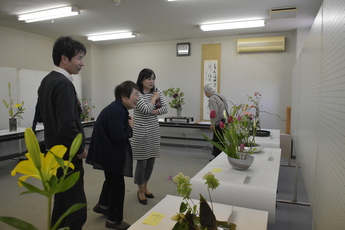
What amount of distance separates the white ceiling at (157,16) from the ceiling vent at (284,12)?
77 millimetres

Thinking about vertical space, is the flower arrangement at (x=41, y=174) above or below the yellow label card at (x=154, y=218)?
above

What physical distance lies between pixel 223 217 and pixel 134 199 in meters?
1.96

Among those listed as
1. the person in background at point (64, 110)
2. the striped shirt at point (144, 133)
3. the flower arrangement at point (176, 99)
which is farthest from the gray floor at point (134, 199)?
the flower arrangement at point (176, 99)

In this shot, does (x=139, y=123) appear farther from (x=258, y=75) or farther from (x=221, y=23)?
(x=258, y=75)

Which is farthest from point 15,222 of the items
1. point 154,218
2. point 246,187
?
point 246,187

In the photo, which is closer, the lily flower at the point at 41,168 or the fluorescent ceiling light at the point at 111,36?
the lily flower at the point at 41,168

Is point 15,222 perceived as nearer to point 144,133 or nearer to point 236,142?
point 236,142

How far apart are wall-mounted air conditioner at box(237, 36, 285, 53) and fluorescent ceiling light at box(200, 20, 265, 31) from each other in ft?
2.03

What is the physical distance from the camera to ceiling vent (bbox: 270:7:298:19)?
3660 millimetres

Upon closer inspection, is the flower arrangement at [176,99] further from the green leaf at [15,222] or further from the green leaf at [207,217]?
the green leaf at [15,222]

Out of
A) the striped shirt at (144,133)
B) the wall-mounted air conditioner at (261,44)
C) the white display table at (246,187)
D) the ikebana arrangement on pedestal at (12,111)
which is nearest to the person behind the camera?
the white display table at (246,187)

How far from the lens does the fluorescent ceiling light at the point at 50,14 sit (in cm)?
379

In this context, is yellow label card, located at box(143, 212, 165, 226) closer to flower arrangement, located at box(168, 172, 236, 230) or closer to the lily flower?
flower arrangement, located at box(168, 172, 236, 230)

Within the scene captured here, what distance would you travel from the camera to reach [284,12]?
3.74 meters
